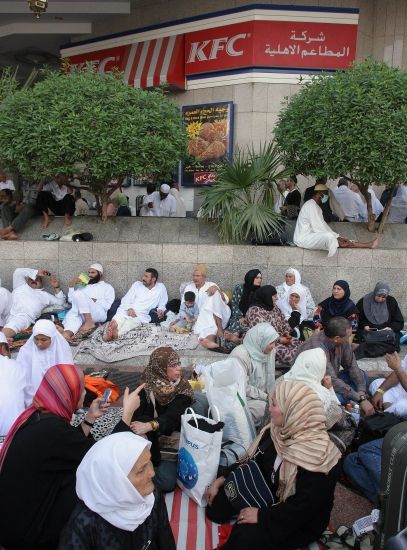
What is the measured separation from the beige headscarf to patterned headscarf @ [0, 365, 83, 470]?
1.12m

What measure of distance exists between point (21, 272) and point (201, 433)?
5044 mm

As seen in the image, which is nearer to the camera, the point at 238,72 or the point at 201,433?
the point at 201,433

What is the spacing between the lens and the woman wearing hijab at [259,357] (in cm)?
412

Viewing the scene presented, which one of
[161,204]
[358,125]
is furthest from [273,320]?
[161,204]

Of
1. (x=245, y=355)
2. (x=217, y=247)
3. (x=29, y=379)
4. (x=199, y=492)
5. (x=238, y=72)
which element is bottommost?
(x=199, y=492)

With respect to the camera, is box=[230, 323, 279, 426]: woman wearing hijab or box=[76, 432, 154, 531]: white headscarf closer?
box=[76, 432, 154, 531]: white headscarf

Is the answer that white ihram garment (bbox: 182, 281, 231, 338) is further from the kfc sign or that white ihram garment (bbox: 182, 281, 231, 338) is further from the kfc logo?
the kfc logo

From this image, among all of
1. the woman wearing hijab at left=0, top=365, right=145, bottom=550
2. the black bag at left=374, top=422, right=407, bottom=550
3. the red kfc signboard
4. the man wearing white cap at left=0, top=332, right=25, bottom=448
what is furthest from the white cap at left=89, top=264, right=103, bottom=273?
the red kfc signboard

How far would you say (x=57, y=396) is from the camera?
8.16 feet

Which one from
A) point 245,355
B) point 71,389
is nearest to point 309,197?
point 245,355

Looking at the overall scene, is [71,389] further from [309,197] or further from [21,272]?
[309,197]

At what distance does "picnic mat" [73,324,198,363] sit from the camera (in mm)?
5957

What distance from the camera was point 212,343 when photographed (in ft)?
19.9

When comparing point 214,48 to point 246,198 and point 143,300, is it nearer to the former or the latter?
point 246,198
